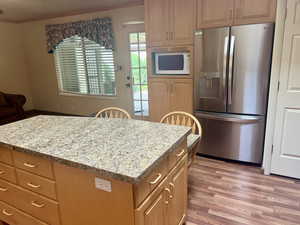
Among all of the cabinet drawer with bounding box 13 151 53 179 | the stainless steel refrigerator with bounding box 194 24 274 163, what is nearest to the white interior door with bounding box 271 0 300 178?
the stainless steel refrigerator with bounding box 194 24 274 163

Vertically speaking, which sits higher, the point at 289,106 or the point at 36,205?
the point at 289,106

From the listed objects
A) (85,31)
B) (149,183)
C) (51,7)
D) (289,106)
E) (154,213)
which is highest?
(51,7)

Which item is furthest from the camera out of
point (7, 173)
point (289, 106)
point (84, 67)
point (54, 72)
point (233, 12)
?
point (54, 72)

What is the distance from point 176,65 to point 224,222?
2036 mm

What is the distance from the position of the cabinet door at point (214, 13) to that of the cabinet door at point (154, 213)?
221 centimetres

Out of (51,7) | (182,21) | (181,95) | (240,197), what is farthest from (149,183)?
(51,7)

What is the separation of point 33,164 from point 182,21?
2.47m

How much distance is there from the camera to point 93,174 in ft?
3.77

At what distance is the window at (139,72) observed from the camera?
4148 mm

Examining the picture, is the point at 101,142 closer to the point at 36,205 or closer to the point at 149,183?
the point at 149,183

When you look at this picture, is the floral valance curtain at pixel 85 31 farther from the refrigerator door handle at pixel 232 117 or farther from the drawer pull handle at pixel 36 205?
the drawer pull handle at pixel 36 205

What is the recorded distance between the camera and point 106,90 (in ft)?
16.1

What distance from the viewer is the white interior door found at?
2223mm

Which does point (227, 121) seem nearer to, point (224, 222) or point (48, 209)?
point (224, 222)
